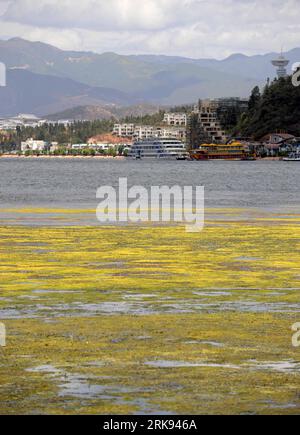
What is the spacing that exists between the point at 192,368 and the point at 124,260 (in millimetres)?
16591

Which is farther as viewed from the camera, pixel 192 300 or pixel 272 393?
pixel 192 300

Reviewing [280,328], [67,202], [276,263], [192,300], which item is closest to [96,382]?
[280,328]

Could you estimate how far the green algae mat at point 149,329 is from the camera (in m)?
16.6

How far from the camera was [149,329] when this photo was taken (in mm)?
21922

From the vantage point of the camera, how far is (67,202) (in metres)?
77.9

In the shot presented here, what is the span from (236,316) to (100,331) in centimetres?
318

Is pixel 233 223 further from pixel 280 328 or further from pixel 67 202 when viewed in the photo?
pixel 280 328

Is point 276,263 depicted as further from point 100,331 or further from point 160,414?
point 160,414

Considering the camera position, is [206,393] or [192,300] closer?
[206,393]

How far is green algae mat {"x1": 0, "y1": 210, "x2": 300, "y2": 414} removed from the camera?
1662cm

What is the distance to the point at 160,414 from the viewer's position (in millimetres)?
15484
